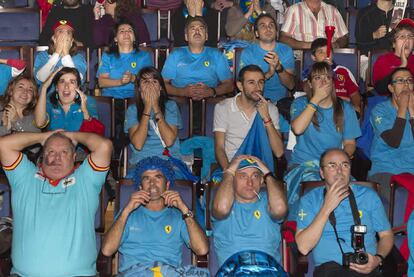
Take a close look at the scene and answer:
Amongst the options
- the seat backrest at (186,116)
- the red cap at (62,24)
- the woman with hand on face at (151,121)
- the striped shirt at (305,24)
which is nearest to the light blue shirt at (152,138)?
the woman with hand on face at (151,121)

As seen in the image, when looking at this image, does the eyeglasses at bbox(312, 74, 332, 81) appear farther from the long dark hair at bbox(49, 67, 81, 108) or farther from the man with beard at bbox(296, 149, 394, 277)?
the long dark hair at bbox(49, 67, 81, 108)

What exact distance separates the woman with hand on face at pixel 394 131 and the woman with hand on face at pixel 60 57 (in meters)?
2.25

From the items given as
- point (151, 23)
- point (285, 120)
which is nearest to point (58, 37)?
point (151, 23)

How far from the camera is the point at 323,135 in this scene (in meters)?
5.49

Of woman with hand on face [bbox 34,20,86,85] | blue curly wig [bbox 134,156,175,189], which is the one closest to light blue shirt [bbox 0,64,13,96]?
woman with hand on face [bbox 34,20,86,85]

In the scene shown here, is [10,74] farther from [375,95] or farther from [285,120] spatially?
[375,95]

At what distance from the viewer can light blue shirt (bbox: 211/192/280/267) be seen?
4.61 m

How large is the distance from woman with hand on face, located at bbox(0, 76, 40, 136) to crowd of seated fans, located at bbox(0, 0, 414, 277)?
1 cm

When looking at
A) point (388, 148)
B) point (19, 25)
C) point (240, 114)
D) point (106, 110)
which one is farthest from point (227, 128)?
point (19, 25)

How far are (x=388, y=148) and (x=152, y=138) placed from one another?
5.13ft

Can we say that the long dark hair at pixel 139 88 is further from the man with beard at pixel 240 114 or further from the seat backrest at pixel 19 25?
the seat backrest at pixel 19 25

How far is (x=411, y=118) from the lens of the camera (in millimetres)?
5477

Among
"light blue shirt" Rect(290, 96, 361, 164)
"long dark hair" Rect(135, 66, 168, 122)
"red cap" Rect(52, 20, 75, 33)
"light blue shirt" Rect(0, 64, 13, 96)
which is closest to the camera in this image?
"light blue shirt" Rect(290, 96, 361, 164)

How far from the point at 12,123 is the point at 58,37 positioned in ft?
3.52
